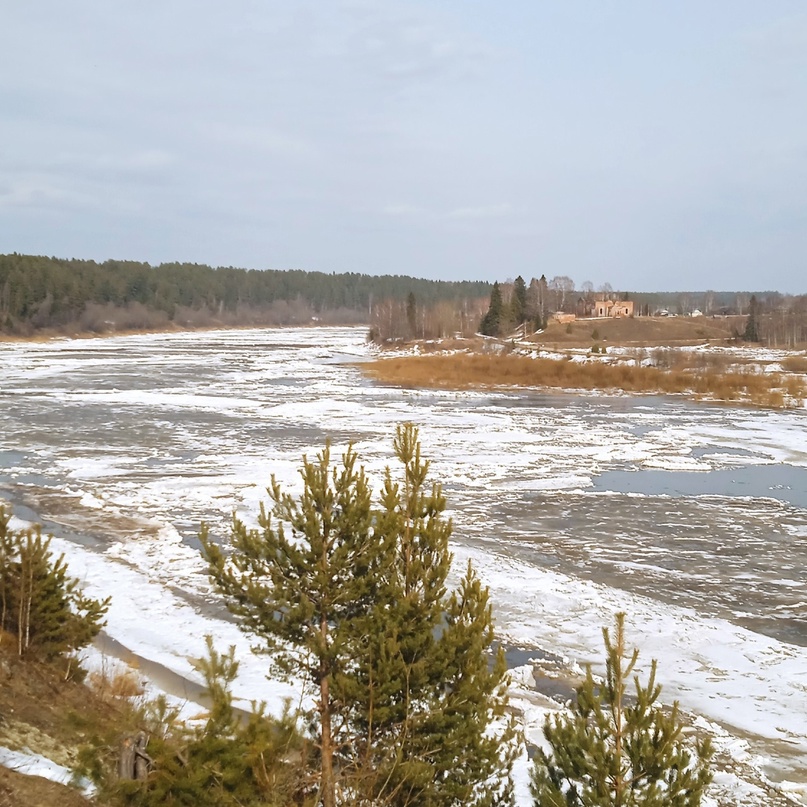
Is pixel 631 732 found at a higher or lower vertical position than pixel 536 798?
higher

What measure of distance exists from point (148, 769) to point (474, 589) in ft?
7.96

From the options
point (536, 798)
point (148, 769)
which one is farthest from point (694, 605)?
point (148, 769)

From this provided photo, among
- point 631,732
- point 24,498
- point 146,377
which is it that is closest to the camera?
point 631,732

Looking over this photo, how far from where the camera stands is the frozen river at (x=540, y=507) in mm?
10281

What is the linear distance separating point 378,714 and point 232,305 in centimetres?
17211

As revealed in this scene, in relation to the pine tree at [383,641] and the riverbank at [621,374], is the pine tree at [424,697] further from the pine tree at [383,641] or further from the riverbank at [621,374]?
the riverbank at [621,374]

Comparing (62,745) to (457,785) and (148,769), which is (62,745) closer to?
(148,769)

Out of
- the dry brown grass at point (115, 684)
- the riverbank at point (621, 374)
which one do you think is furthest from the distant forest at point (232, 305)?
the dry brown grass at point (115, 684)

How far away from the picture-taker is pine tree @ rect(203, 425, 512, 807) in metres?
5.43

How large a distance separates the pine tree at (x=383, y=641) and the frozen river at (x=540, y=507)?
3407 millimetres

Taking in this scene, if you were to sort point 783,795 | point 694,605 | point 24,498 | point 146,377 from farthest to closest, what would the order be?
1. point 146,377
2. point 24,498
3. point 694,605
4. point 783,795

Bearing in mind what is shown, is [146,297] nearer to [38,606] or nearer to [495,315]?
[495,315]

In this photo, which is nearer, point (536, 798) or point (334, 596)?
point (536, 798)

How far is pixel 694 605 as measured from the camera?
11844mm
